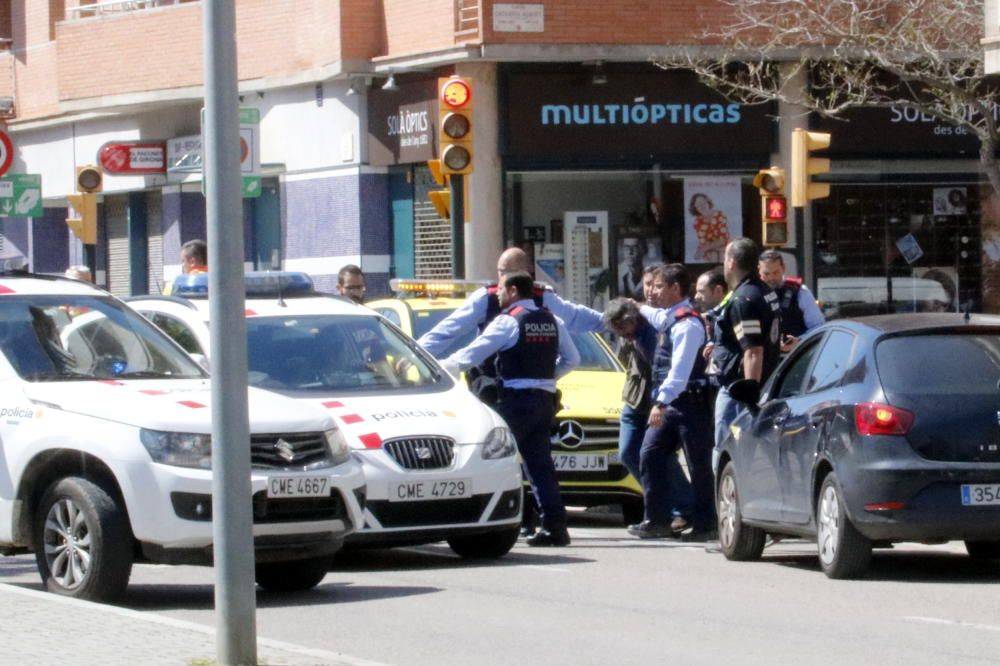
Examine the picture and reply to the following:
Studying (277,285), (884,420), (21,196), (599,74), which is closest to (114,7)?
(599,74)

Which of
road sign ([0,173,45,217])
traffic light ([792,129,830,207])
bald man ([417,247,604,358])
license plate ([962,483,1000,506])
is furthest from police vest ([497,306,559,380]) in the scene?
road sign ([0,173,45,217])

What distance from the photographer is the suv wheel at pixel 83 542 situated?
9734 millimetres

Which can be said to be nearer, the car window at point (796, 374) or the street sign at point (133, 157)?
the car window at point (796, 374)

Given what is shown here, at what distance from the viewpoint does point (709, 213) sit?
2491cm

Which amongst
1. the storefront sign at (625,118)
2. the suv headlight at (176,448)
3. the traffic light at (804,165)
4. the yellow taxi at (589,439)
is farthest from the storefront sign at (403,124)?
the suv headlight at (176,448)

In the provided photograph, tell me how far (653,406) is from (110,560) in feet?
15.9

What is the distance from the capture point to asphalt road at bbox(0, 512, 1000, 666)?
8594mm

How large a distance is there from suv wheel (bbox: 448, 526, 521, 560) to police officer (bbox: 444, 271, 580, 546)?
2.09 ft

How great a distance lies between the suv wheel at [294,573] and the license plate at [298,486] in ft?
2.39

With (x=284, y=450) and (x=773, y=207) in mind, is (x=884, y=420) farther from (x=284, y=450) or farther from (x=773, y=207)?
(x=773, y=207)

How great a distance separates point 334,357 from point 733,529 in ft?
9.20

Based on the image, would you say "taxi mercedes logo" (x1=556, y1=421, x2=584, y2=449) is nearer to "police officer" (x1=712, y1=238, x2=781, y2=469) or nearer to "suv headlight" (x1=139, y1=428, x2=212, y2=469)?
"police officer" (x1=712, y1=238, x2=781, y2=469)

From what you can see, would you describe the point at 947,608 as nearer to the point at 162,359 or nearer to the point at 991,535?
Answer: the point at 991,535

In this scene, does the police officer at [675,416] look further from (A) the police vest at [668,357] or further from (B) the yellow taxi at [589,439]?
(B) the yellow taxi at [589,439]
